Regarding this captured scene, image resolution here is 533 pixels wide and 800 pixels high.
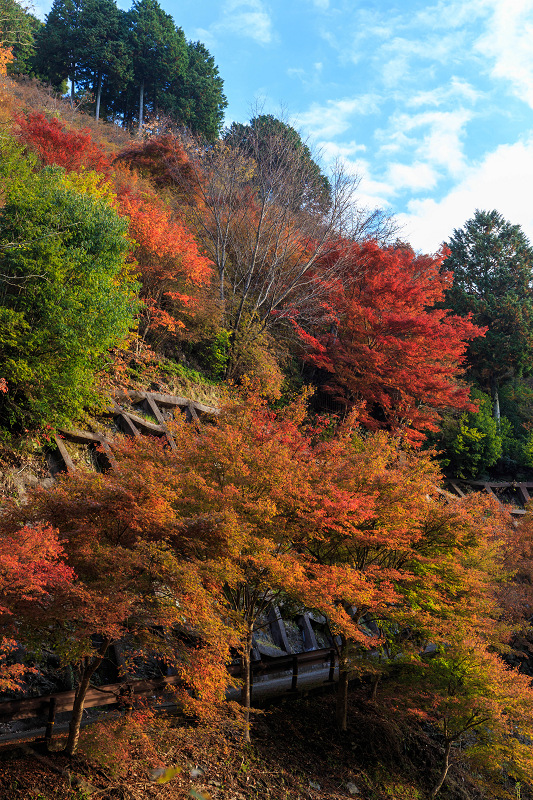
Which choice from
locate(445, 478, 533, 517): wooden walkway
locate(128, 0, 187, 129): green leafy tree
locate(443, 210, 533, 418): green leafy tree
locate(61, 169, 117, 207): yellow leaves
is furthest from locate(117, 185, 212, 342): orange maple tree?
locate(128, 0, 187, 129): green leafy tree

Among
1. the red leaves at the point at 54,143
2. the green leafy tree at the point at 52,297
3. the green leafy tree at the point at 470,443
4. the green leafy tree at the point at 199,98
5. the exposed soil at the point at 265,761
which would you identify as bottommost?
the exposed soil at the point at 265,761

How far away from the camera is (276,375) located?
2216cm

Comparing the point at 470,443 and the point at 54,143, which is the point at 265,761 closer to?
the point at 54,143

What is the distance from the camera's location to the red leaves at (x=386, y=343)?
23.4 metres

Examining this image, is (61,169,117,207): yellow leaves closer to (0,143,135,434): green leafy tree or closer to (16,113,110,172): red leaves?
(0,143,135,434): green leafy tree

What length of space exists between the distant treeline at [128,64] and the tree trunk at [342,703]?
124ft

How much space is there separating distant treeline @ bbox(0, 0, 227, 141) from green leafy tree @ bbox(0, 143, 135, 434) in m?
28.0

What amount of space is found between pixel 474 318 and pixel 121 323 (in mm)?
26940

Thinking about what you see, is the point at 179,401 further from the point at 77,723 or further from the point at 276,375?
the point at 77,723

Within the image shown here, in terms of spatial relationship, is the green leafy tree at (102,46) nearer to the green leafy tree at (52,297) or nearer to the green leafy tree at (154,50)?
the green leafy tree at (154,50)

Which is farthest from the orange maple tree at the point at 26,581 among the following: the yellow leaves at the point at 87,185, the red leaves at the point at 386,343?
the red leaves at the point at 386,343

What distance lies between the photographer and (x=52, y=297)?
13.5 metres

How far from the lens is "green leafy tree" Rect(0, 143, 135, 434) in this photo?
1333 cm

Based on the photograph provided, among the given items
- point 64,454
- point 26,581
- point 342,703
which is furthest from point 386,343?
point 26,581
